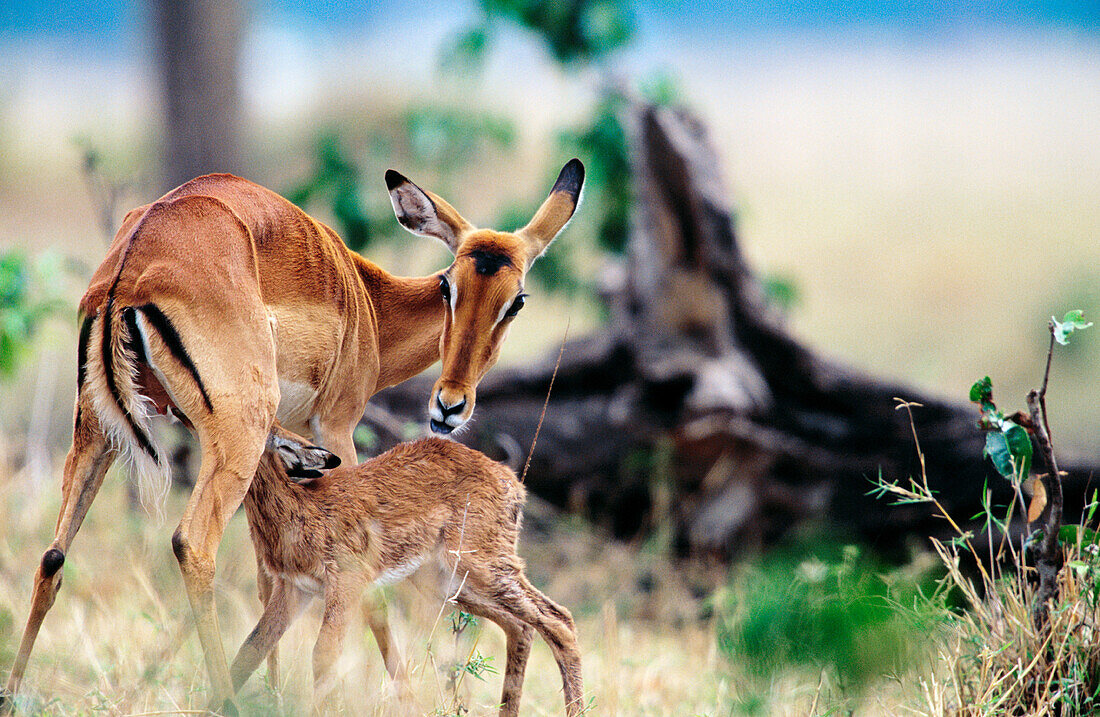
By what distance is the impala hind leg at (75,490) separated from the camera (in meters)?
3.20

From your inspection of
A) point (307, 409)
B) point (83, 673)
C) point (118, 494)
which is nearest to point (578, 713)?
point (307, 409)

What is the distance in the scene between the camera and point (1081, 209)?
1845cm

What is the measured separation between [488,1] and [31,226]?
10894 millimetres

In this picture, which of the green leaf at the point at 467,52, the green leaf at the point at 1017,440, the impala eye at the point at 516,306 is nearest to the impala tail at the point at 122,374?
the impala eye at the point at 516,306

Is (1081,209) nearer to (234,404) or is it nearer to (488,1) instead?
(488,1)

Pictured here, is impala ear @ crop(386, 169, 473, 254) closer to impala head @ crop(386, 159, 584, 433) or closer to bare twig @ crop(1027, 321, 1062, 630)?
impala head @ crop(386, 159, 584, 433)

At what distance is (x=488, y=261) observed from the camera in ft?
11.8

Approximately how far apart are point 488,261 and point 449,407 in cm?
55

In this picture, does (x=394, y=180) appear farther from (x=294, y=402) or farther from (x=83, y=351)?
(x=83, y=351)

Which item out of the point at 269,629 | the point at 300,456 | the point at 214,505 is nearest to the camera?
the point at 214,505

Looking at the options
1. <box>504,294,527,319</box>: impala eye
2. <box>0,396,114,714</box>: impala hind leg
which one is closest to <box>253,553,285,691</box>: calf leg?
<box>0,396,114,714</box>: impala hind leg

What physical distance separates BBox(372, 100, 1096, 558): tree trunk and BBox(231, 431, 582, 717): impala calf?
3.02 metres

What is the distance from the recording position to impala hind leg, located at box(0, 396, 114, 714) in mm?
3199

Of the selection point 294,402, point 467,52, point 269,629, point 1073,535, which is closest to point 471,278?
point 294,402
